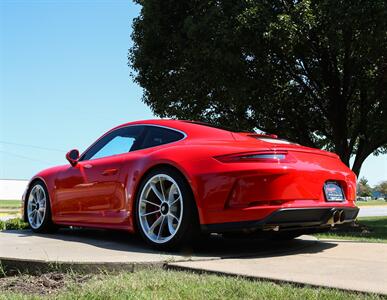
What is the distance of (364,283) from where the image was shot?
3.29 metres

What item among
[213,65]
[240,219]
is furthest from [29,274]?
[213,65]

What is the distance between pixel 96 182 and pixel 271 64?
7.86m

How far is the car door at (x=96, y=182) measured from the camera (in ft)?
17.9

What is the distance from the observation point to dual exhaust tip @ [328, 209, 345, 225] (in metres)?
4.77

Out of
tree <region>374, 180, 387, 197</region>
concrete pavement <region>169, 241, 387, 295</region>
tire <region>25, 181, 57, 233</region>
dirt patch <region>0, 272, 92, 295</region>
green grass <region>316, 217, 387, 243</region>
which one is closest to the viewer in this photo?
concrete pavement <region>169, 241, 387, 295</region>

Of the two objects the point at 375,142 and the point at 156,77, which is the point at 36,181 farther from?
the point at 375,142

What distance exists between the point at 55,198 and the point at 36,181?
69cm

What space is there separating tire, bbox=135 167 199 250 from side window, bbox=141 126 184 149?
0.44 m

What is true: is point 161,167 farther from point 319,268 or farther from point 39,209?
point 39,209

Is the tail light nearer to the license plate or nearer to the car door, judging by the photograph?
the license plate

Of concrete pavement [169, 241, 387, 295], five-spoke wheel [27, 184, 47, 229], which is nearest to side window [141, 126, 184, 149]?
concrete pavement [169, 241, 387, 295]

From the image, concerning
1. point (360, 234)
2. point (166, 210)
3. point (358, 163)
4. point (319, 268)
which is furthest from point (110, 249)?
point (358, 163)

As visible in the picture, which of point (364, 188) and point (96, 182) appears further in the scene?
point (364, 188)

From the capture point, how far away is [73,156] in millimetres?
6277
